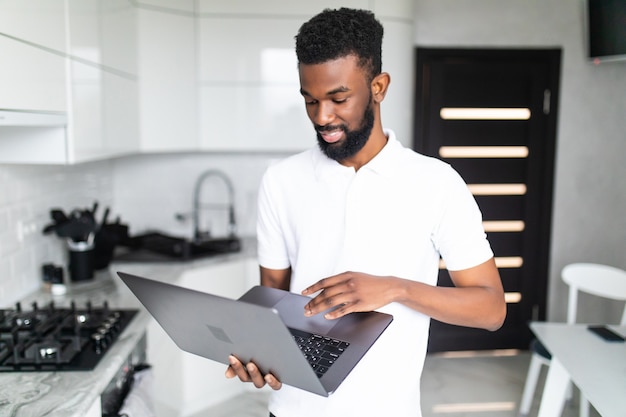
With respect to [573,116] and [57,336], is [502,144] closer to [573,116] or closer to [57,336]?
[573,116]

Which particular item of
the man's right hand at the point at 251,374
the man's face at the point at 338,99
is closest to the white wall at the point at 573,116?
the man's face at the point at 338,99

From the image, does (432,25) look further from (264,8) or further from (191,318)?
(191,318)

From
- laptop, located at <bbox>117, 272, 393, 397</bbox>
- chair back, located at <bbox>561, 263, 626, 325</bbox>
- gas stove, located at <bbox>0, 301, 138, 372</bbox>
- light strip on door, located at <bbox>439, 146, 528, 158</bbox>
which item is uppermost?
light strip on door, located at <bbox>439, 146, 528, 158</bbox>

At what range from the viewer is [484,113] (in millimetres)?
3820

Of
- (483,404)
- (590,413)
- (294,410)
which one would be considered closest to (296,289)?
(294,410)

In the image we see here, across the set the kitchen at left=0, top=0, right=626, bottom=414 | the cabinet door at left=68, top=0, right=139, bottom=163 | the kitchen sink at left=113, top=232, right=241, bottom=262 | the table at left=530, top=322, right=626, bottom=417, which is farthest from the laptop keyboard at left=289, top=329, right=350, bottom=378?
the kitchen sink at left=113, top=232, right=241, bottom=262

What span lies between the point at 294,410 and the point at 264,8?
252 centimetres

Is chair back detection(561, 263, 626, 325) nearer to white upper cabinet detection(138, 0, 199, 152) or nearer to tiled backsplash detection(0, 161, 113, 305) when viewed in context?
white upper cabinet detection(138, 0, 199, 152)

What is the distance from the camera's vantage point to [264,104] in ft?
11.1

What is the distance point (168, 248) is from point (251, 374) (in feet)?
7.37

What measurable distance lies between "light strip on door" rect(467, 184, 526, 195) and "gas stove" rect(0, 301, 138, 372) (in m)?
2.47

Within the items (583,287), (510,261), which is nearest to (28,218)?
(583,287)

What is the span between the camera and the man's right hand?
1.10m

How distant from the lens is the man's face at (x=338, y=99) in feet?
4.02
